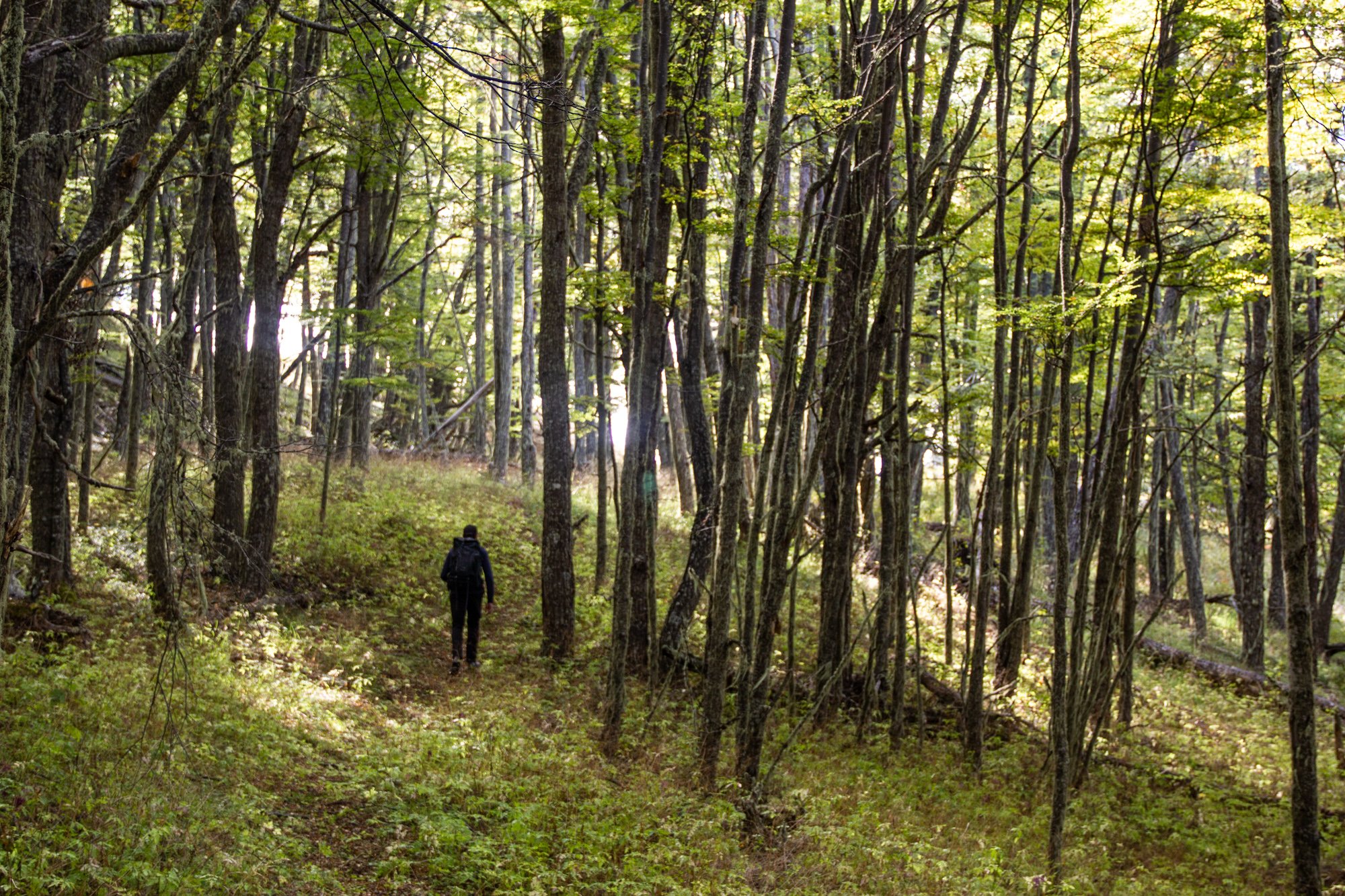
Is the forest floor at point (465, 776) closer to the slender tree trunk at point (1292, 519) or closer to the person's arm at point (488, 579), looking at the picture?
the person's arm at point (488, 579)

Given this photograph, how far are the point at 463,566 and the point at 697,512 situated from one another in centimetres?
299

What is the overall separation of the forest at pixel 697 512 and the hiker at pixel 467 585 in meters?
0.07

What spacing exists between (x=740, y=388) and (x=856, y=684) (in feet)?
20.7

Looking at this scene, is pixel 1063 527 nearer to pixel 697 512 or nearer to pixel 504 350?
pixel 697 512

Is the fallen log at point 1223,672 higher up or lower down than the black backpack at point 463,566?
lower down

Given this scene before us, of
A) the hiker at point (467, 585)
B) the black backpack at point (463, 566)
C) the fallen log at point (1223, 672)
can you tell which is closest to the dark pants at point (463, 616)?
the hiker at point (467, 585)

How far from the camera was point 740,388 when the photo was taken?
24.3ft

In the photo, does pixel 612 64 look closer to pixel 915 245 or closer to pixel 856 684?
pixel 915 245

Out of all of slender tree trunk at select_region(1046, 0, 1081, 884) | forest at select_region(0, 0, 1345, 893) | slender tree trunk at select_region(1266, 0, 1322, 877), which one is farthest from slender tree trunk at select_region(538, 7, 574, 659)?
slender tree trunk at select_region(1266, 0, 1322, 877)

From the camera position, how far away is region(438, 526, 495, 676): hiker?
11227 mm

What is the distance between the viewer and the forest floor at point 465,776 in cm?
549

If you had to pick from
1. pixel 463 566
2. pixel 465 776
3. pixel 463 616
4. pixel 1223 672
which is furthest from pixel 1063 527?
pixel 1223 672

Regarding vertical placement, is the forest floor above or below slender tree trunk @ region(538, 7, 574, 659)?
below

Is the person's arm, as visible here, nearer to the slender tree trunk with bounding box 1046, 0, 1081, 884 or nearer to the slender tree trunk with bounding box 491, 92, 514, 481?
the slender tree trunk with bounding box 1046, 0, 1081, 884
